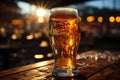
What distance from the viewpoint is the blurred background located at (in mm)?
4988

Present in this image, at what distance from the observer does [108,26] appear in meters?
21.9

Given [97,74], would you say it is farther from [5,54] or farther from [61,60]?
[5,54]

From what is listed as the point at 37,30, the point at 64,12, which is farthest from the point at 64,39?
the point at 37,30

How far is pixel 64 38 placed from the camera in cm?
102

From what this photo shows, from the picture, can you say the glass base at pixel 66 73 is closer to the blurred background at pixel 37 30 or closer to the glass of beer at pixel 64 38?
the glass of beer at pixel 64 38

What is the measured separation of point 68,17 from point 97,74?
0.26 m

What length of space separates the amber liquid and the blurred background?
0.17 meters

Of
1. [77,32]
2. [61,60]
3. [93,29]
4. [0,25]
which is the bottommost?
[93,29]

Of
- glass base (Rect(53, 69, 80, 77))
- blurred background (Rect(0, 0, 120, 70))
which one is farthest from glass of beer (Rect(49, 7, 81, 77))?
blurred background (Rect(0, 0, 120, 70))

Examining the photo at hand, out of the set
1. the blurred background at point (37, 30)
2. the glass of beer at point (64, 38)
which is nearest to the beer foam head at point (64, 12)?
the glass of beer at point (64, 38)

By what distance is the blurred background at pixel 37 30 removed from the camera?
4.99 m

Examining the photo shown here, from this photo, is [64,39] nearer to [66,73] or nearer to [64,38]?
[64,38]

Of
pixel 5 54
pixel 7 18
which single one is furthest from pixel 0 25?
pixel 5 54

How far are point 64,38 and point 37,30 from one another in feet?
55.1
